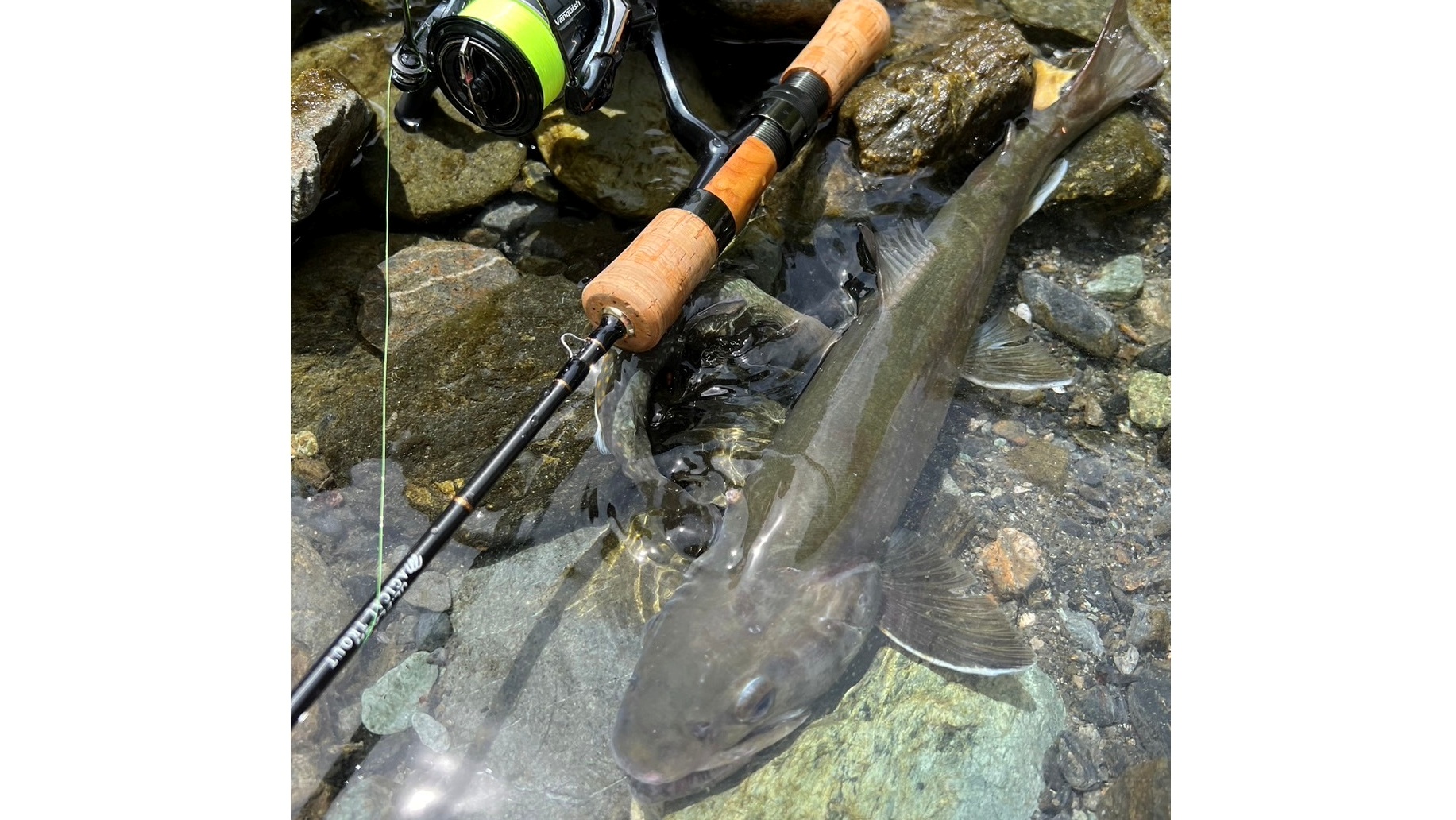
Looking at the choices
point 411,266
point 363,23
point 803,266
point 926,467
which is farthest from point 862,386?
point 363,23

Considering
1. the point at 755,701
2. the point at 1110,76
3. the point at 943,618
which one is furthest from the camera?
the point at 1110,76

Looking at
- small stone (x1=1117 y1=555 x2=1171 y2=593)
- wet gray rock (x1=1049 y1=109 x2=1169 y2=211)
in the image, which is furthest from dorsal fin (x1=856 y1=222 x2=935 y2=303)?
small stone (x1=1117 y1=555 x2=1171 y2=593)

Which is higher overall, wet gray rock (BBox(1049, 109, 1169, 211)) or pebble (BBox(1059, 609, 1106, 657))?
wet gray rock (BBox(1049, 109, 1169, 211))

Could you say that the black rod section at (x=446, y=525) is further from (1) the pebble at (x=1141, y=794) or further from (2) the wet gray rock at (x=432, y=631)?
(1) the pebble at (x=1141, y=794)

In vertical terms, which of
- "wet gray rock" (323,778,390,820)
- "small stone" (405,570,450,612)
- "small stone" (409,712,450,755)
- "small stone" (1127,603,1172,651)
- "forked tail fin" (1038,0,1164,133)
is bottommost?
"wet gray rock" (323,778,390,820)

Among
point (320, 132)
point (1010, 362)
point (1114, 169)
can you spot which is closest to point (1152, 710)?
point (1010, 362)

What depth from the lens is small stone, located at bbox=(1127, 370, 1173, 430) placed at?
15.4 ft

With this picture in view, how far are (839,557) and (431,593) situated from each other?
1706 millimetres

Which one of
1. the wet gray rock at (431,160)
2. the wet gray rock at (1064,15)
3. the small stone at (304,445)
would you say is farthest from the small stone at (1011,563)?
the wet gray rock at (1064,15)

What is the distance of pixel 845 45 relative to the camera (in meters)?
4.97

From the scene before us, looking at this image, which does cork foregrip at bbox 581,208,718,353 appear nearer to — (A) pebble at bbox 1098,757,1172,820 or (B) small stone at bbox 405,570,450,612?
(B) small stone at bbox 405,570,450,612

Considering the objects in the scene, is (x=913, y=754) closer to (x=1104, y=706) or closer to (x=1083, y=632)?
(x=1104, y=706)

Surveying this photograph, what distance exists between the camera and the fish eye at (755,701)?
3486mm
